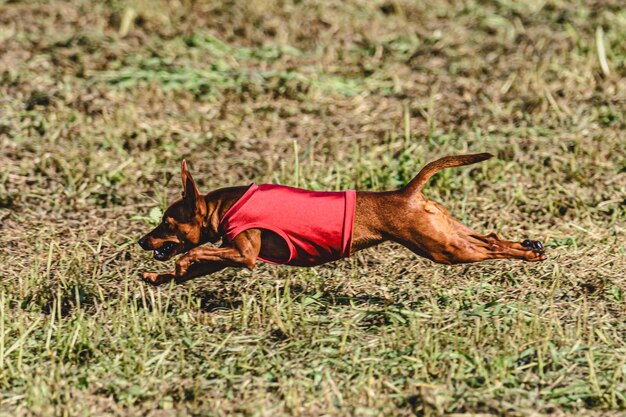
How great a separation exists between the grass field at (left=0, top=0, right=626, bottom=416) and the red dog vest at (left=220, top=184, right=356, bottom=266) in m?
0.37

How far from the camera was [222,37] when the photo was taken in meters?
10.1

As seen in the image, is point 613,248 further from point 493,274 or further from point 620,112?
point 620,112

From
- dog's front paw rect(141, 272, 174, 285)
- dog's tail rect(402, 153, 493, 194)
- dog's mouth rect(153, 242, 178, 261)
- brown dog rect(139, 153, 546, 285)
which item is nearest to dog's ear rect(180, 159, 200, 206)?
brown dog rect(139, 153, 546, 285)

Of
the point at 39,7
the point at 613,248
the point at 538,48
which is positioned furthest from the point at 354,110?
the point at 39,7

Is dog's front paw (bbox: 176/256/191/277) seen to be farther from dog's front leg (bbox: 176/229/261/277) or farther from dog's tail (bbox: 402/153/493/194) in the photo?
dog's tail (bbox: 402/153/493/194)

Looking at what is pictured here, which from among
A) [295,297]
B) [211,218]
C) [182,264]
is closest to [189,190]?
[211,218]

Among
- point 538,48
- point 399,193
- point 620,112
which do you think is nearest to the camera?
point 399,193

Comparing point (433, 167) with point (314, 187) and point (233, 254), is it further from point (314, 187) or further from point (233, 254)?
point (314, 187)

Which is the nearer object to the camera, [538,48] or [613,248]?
[613,248]

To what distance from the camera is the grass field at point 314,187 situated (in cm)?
493

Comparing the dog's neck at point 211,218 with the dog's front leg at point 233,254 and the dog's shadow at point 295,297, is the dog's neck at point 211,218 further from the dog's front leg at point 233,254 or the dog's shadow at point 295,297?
the dog's shadow at point 295,297

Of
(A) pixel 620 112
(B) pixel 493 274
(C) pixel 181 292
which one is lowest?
(C) pixel 181 292

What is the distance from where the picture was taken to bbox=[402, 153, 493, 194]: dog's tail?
215 inches

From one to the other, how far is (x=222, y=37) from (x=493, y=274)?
4861mm
